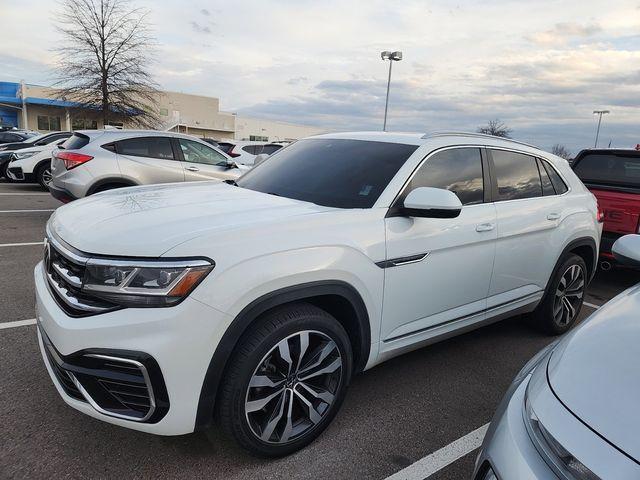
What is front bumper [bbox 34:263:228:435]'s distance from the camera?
6.53 feet

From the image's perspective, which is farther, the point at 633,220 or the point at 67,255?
the point at 633,220

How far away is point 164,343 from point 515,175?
308cm

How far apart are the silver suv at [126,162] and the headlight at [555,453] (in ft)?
23.5

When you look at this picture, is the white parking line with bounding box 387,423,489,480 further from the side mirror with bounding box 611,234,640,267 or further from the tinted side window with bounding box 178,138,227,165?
the tinted side window with bounding box 178,138,227,165

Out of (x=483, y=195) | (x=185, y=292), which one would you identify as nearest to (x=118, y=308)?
(x=185, y=292)

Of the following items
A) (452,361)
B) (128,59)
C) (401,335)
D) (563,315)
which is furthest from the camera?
(128,59)

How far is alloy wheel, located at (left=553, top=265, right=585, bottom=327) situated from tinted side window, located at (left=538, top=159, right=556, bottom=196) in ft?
2.39

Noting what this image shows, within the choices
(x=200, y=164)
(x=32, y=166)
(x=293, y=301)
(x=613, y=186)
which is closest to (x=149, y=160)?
(x=200, y=164)

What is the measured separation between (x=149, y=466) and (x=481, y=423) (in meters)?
1.96

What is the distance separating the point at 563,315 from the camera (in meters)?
4.38

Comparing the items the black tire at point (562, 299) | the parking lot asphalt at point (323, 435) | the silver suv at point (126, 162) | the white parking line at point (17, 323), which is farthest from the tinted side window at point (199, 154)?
the black tire at point (562, 299)

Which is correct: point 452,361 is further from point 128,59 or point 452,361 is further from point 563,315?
point 128,59

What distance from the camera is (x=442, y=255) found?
3.03 meters

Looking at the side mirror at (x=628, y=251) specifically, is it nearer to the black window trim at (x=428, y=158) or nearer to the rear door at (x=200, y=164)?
the black window trim at (x=428, y=158)
